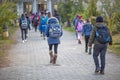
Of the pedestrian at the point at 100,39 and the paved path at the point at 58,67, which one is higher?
the pedestrian at the point at 100,39

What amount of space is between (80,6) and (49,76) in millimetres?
27611

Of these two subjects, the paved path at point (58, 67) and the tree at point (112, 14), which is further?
the tree at point (112, 14)

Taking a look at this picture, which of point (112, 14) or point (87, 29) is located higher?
point (112, 14)

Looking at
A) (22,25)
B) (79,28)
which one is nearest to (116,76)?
(79,28)

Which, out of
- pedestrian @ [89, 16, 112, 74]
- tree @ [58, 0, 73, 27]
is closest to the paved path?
pedestrian @ [89, 16, 112, 74]

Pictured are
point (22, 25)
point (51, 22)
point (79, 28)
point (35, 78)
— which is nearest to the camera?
point (35, 78)

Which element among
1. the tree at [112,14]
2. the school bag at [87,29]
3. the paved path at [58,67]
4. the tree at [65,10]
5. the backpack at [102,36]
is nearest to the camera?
the paved path at [58,67]

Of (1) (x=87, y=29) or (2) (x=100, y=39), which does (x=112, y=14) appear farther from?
(2) (x=100, y=39)

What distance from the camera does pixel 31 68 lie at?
49.1ft

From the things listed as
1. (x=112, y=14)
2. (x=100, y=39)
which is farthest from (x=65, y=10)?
(x=100, y=39)

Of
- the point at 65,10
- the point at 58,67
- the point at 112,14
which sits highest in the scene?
the point at 112,14

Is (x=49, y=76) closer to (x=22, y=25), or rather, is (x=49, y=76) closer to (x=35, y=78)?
(x=35, y=78)

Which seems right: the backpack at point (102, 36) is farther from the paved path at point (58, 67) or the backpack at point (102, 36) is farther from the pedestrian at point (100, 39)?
the paved path at point (58, 67)

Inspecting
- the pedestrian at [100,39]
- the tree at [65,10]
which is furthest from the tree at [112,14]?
the tree at [65,10]
